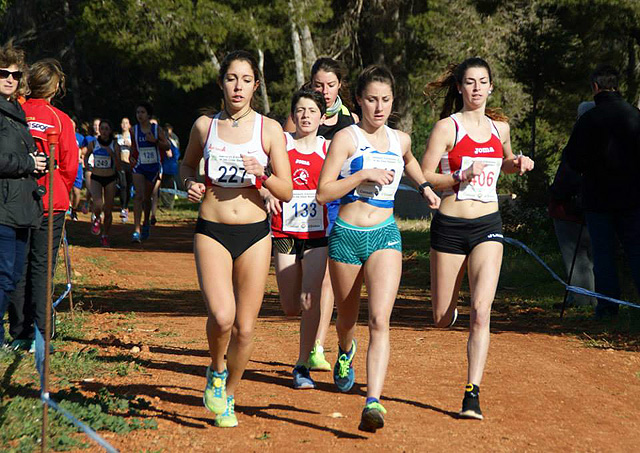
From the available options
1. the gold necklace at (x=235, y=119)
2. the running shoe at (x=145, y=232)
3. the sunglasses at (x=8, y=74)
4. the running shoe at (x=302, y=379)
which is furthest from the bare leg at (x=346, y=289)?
the running shoe at (x=145, y=232)

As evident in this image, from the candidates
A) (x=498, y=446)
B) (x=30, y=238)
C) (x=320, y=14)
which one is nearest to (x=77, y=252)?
(x=30, y=238)

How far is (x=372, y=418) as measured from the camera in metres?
6.14

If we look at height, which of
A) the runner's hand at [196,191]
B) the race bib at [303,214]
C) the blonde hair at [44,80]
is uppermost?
the blonde hair at [44,80]

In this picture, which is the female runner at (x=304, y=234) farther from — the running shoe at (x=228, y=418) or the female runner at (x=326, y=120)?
the running shoe at (x=228, y=418)

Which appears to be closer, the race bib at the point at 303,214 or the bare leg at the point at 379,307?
the bare leg at the point at 379,307

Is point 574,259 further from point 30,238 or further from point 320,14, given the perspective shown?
point 320,14

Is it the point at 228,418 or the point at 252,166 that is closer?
the point at 252,166

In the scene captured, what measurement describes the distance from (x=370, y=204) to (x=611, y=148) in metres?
4.32

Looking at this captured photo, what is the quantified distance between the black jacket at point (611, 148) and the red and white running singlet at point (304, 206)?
3.56 meters

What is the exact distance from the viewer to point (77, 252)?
17141 millimetres

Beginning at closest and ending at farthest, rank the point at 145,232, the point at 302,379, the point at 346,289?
the point at 346,289, the point at 302,379, the point at 145,232

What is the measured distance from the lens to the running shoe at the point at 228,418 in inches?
253

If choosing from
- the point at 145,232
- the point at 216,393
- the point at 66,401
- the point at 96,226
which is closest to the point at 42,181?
the point at 66,401

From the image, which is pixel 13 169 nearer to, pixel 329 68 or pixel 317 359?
pixel 329 68
